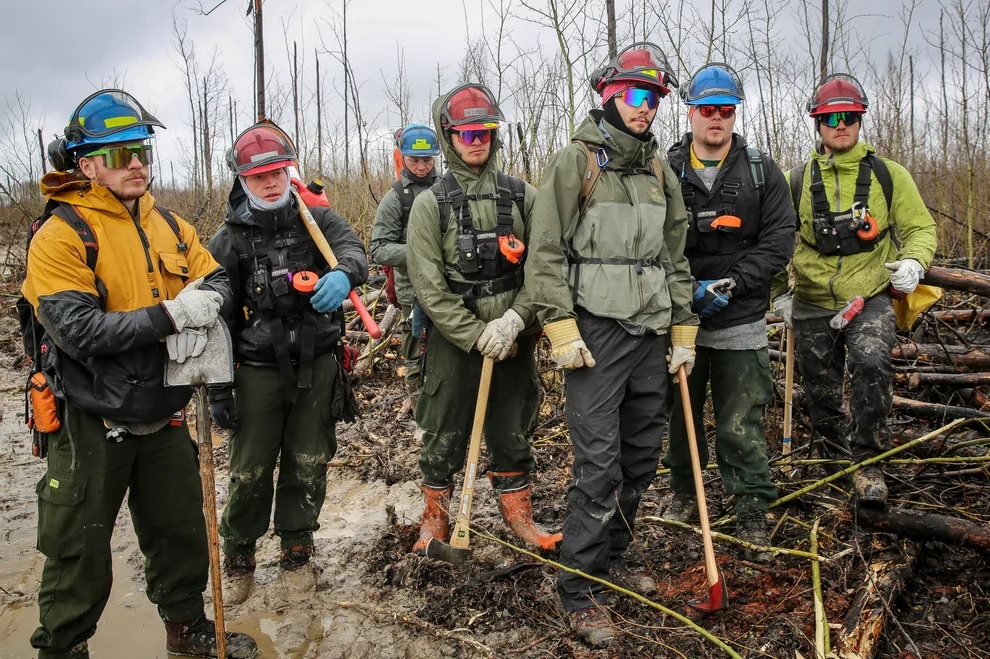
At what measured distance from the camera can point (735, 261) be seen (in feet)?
12.7

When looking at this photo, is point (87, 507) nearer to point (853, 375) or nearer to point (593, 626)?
point (593, 626)

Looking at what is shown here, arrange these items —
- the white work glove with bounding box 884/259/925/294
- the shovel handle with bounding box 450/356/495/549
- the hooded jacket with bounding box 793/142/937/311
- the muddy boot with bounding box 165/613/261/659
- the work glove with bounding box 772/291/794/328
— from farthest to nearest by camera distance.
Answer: the work glove with bounding box 772/291/794/328 < the hooded jacket with bounding box 793/142/937/311 < the white work glove with bounding box 884/259/925/294 < the shovel handle with bounding box 450/356/495/549 < the muddy boot with bounding box 165/613/261/659

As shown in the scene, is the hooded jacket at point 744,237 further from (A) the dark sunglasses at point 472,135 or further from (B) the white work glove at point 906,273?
(A) the dark sunglasses at point 472,135

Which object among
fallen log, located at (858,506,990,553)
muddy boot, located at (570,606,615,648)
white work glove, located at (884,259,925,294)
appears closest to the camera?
muddy boot, located at (570,606,615,648)

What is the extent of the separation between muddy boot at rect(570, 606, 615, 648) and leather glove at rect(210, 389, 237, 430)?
1918 mm

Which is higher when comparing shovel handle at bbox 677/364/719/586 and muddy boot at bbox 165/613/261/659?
shovel handle at bbox 677/364/719/586

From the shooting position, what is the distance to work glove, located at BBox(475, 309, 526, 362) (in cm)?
354

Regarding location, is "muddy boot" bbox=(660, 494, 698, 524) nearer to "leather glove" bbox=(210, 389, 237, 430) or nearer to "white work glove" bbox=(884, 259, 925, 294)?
"white work glove" bbox=(884, 259, 925, 294)

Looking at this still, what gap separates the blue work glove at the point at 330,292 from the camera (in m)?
3.54

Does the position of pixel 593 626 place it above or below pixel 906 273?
below

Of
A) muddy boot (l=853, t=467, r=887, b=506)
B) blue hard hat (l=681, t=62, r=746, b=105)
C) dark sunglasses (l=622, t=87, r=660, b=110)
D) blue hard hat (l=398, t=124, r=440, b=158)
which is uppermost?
blue hard hat (l=398, t=124, r=440, b=158)

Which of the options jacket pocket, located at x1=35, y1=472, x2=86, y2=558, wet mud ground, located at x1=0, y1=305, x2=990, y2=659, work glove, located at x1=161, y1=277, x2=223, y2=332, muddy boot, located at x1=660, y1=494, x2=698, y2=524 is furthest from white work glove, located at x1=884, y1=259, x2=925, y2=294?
jacket pocket, located at x1=35, y1=472, x2=86, y2=558

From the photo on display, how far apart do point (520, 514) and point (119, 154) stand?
273cm

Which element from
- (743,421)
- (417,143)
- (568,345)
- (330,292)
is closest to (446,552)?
(568,345)
